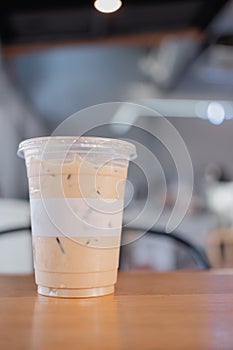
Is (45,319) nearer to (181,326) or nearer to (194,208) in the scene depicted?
(181,326)

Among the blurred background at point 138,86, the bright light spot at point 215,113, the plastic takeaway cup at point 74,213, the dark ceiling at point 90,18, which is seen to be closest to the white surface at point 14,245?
the blurred background at point 138,86

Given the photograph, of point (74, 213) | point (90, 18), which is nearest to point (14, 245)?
point (74, 213)

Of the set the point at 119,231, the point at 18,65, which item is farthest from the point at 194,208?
the point at 119,231

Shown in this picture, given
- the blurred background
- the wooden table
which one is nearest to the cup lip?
the wooden table

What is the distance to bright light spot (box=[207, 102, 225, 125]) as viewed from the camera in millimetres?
6633

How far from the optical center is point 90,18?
291 centimetres

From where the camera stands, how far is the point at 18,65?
16.3ft

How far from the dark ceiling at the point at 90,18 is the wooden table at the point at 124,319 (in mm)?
2269

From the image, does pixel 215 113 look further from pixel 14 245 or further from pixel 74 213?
pixel 74 213

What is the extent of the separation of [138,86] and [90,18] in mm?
3331

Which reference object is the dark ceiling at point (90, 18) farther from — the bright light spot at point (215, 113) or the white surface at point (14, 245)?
the bright light spot at point (215, 113)

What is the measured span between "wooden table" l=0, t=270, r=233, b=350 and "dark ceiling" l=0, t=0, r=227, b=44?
2.27m

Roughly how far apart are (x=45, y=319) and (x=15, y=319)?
0.11 feet

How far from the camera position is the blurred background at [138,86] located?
2.78 m
